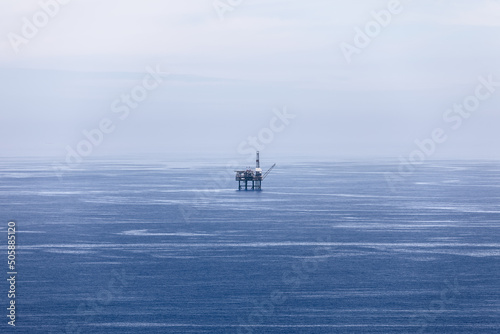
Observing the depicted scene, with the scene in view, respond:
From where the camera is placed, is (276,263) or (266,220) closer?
(276,263)

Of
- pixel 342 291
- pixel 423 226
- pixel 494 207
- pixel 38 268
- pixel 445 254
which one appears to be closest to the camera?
pixel 342 291

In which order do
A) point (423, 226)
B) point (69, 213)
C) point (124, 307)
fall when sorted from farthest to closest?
point (69, 213)
point (423, 226)
point (124, 307)

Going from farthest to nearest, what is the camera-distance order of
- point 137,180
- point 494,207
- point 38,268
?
1. point 137,180
2. point 494,207
3. point 38,268

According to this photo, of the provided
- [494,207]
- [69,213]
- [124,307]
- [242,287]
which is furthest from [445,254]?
[69,213]

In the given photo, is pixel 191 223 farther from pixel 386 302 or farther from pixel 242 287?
pixel 386 302

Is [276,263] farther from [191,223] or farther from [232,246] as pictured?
[191,223]

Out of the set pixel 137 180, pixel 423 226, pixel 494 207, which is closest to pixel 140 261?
pixel 423 226

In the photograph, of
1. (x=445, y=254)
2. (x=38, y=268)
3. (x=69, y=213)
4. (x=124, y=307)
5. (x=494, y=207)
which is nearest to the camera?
(x=124, y=307)
